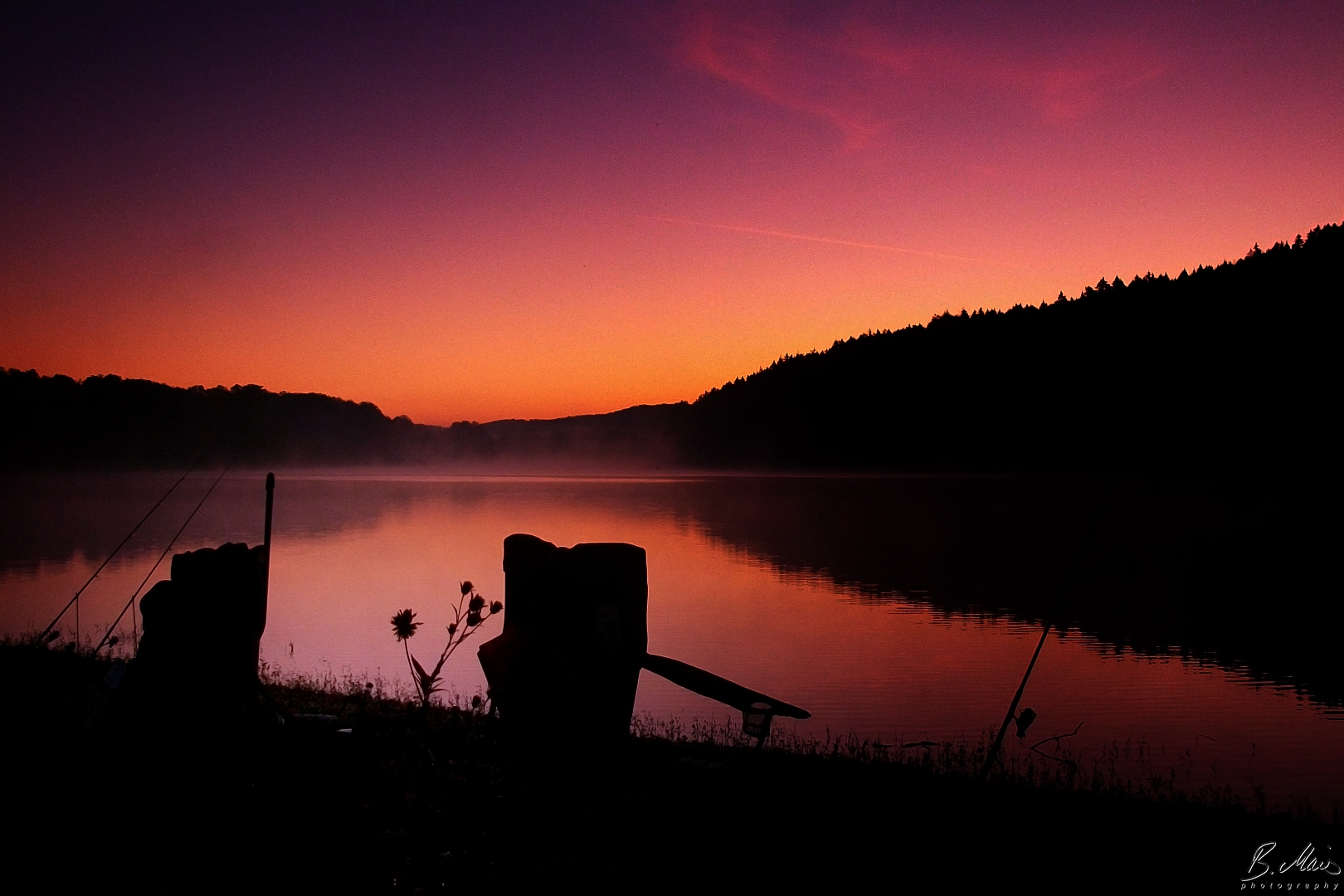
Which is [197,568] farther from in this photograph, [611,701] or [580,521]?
[580,521]

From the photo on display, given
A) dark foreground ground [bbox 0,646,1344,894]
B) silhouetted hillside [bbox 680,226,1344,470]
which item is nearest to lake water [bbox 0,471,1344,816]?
dark foreground ground [bbox 0,646,1344,894]

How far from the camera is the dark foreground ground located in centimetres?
493

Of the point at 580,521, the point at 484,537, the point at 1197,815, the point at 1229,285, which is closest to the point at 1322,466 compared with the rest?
the point at 1229,285

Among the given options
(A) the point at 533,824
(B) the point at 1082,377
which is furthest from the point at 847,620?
(B) the point at 1082,377

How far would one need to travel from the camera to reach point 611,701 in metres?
6.72

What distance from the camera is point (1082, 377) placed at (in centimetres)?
14850

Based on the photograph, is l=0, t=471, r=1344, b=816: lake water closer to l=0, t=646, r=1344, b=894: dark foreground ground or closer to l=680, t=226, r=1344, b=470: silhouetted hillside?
l=0, t=646, r=1344, b=894: dark foreground ground

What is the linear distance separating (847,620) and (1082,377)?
14268 centimetres

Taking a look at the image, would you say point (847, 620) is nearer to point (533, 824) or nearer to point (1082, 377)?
point (533, 824)

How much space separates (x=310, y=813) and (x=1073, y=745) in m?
10.0

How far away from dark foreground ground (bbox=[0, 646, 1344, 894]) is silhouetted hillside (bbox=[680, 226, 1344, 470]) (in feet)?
269

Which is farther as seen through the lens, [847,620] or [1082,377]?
[1082,377]

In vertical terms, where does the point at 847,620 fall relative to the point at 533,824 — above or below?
below

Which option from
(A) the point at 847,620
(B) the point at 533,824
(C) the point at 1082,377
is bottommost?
(A) the point at 847,620
